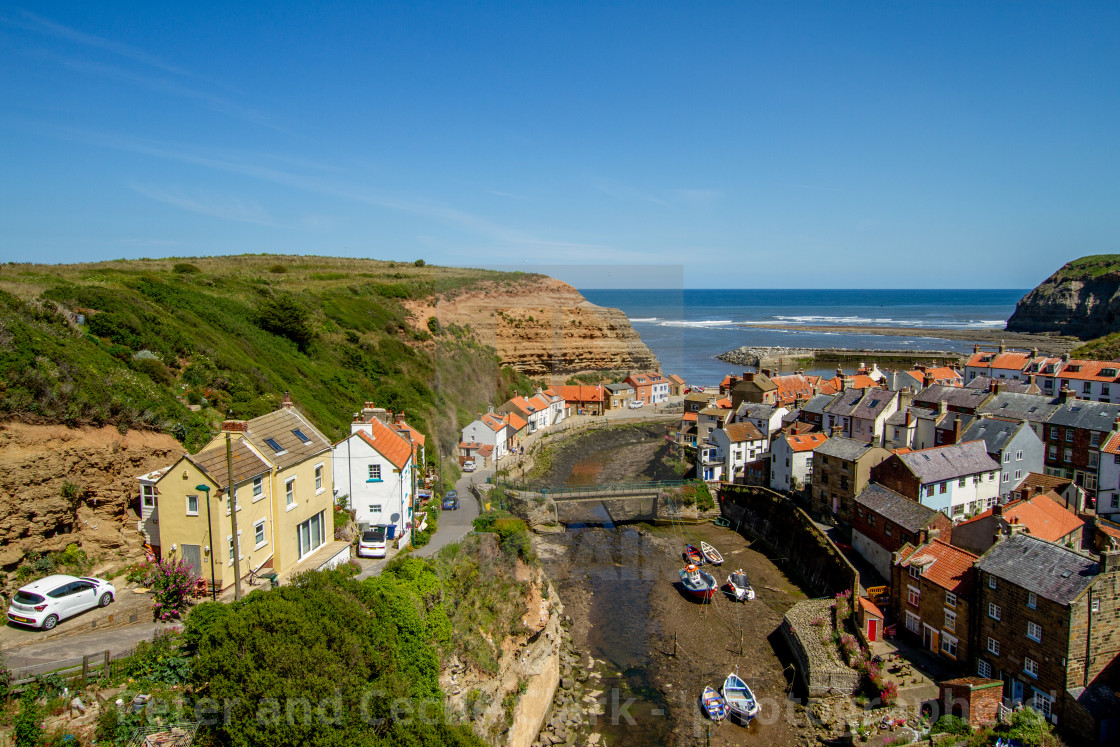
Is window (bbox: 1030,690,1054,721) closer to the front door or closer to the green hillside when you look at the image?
the front door

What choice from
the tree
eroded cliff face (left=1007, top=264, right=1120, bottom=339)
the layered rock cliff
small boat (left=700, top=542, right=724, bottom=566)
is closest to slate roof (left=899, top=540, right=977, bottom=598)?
small boat (left=700, top=542, right=724, bottom=566)

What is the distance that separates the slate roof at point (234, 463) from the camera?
15172mm

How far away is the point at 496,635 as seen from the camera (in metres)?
18.5

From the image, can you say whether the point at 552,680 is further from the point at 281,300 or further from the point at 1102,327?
the point at 1102,327

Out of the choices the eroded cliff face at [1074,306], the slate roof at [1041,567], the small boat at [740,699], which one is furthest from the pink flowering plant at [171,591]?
the eroded cliff face at [1074,306]

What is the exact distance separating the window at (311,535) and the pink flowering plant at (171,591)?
3693 millimetres

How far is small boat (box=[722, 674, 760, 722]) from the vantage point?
18.4m

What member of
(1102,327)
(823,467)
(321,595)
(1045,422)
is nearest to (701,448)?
(823,467)

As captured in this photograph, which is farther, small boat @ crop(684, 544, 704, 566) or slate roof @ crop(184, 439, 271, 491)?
small boat @ crop(684, 544, 704, 566)

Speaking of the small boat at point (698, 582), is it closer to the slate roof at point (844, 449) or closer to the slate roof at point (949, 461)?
the slate roof at point (844, 449)

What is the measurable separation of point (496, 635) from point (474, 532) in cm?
566

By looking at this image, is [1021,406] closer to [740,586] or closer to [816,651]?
[740,586]

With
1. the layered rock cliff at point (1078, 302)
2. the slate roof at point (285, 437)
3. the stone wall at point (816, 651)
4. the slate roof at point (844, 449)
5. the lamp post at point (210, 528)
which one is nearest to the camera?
the lamp post at point (210, 528)

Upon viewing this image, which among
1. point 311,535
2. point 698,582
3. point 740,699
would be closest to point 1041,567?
point 740,699
